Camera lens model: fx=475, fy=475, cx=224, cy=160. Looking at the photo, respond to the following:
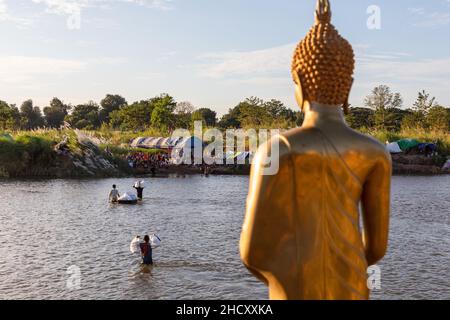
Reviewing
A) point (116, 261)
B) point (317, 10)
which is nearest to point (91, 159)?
point (116, 261)

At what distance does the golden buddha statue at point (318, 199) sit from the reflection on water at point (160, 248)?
8812 mm

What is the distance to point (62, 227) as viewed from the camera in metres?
19.3

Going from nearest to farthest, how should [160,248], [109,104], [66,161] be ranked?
[160,248], [66,161], [109,104]

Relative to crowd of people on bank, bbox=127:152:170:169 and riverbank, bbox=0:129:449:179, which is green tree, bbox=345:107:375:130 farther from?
crowd of people on bank, bbox=127:152:170:169

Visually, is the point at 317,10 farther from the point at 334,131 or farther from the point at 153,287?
the point at 153,287

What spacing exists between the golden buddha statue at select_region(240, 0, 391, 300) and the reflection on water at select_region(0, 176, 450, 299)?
347 inches

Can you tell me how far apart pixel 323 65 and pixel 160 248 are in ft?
45.0

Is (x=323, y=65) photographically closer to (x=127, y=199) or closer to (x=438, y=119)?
(x=127, y=199)

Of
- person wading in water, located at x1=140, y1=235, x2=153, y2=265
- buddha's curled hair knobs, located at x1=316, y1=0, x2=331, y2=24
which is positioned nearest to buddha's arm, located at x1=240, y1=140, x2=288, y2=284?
buddha's curled hair knobs, located at x1=316, y1=0, x2=331, y2=24

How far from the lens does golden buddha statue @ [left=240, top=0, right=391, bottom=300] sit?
9.73ft

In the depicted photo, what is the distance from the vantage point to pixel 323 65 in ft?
10.6

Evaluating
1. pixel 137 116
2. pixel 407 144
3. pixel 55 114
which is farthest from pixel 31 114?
pixel 407 144

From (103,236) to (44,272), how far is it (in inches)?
173

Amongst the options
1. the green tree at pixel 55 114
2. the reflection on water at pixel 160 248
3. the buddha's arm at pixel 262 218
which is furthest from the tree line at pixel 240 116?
the buddha's arm at pixel 262 218
